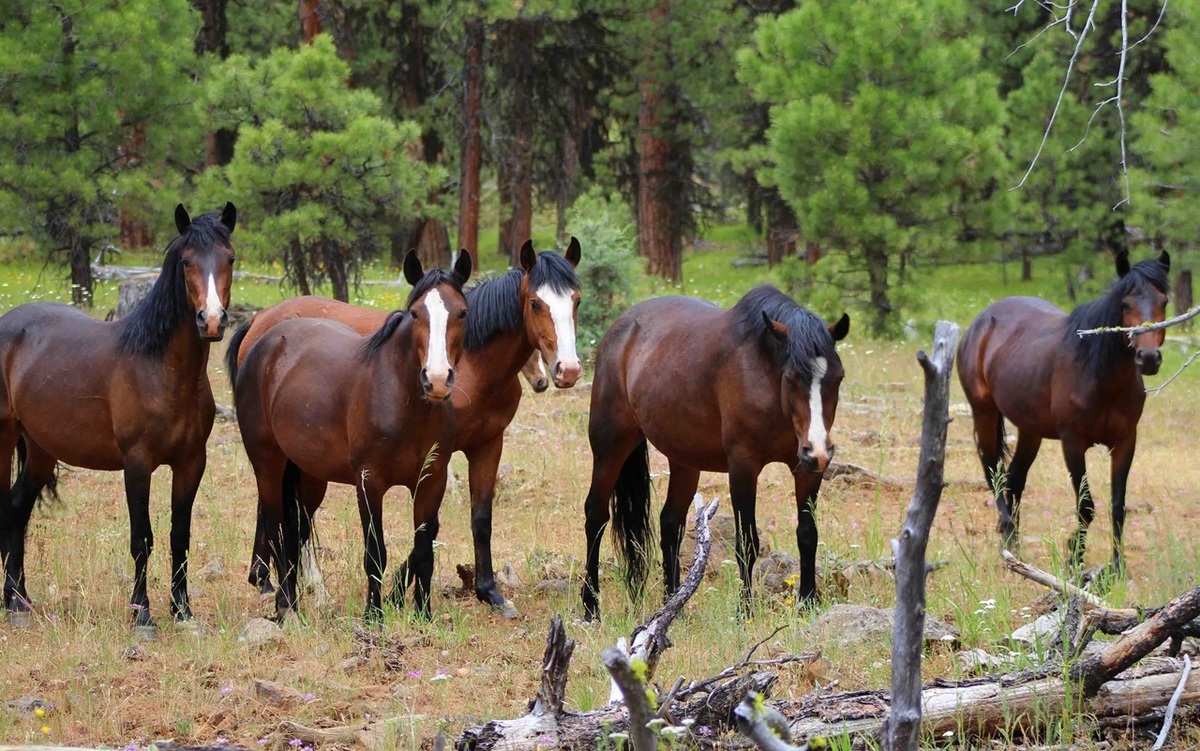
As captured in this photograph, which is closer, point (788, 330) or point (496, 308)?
point (788, 330)

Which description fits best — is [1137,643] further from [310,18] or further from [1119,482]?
[310,18]

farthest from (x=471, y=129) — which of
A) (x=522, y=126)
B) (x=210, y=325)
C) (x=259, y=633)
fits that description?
(x=259, y=633)

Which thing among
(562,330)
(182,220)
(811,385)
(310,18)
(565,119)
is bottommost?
(811,385)

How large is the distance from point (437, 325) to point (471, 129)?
57.0 feet

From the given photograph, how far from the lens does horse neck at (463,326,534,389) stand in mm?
7414

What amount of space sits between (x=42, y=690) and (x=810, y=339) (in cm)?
389

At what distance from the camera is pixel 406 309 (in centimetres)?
669

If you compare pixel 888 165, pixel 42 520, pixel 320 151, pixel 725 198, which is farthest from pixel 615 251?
pixel 725 198

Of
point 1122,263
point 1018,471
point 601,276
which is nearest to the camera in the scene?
point 1122,263

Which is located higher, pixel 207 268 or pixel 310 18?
pixel 310 18

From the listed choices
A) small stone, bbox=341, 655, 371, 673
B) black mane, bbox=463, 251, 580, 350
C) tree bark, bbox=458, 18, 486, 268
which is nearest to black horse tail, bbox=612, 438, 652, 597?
black mane, bbox=463, 251, 580, 350

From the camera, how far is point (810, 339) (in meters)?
6.34

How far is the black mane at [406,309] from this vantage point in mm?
6410

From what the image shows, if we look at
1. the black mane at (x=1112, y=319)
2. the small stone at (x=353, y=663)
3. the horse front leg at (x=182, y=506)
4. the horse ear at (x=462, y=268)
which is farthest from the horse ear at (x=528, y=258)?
the black mane at (x=1112, y=319)
